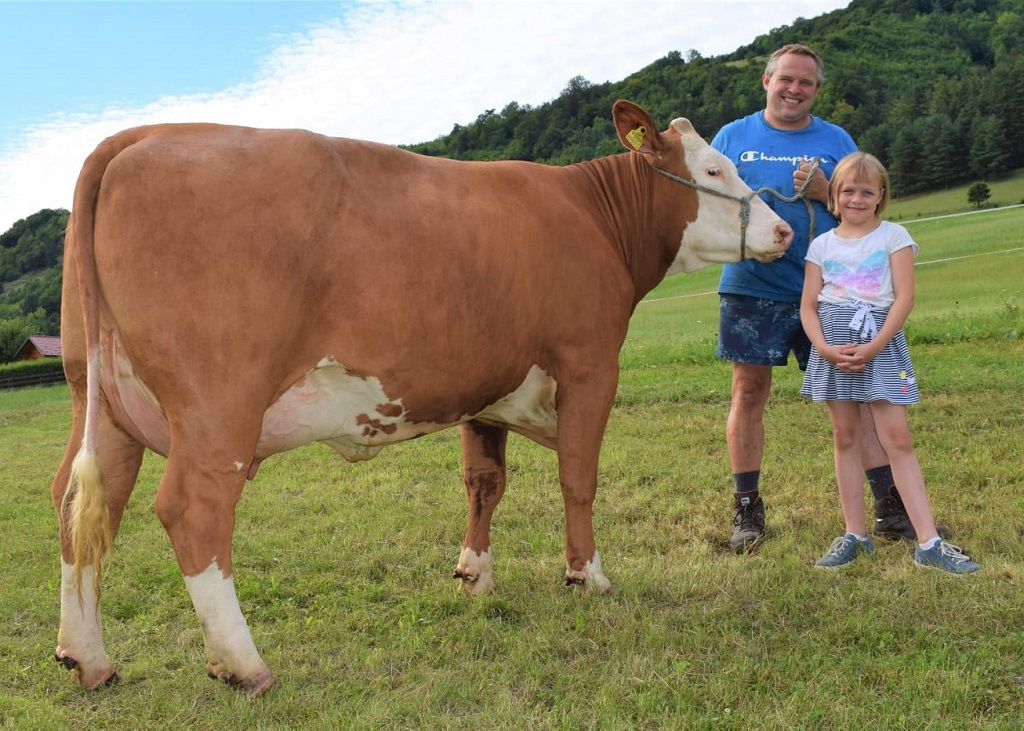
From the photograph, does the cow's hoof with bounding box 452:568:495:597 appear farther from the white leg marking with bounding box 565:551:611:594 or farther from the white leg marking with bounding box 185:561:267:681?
the white leg marking with bounding box 185:561:267:681

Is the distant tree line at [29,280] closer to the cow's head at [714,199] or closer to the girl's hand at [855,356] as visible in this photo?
the cow's head at [714,199]

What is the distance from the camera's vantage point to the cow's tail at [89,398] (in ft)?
10.5

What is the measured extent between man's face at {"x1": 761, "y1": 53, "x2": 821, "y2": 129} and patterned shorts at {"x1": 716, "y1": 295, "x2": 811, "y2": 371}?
1107 millimetres

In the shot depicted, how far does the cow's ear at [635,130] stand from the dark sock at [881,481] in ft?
7.59

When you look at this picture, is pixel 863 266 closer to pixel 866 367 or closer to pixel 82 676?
pixel 866 367

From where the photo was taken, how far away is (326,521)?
5.82 metres

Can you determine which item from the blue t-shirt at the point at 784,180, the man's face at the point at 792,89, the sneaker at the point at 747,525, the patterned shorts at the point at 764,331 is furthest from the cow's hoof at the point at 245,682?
the man's face at the point at 792,89

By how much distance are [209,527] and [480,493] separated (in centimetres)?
172

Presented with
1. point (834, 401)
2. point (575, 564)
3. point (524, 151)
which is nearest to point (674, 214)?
point (834, 401)

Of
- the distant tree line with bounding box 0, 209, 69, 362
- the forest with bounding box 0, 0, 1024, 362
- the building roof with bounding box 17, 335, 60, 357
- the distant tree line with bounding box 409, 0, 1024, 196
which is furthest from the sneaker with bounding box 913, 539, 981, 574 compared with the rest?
the distant tree line with bounding box 0, 209, 69, 362

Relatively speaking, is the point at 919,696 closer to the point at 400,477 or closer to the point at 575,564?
the point at 575,564

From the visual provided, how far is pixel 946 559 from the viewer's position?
4.27 metres

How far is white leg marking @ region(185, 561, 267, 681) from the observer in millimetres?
3209

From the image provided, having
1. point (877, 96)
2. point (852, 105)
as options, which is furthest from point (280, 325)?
point (877, 96)
